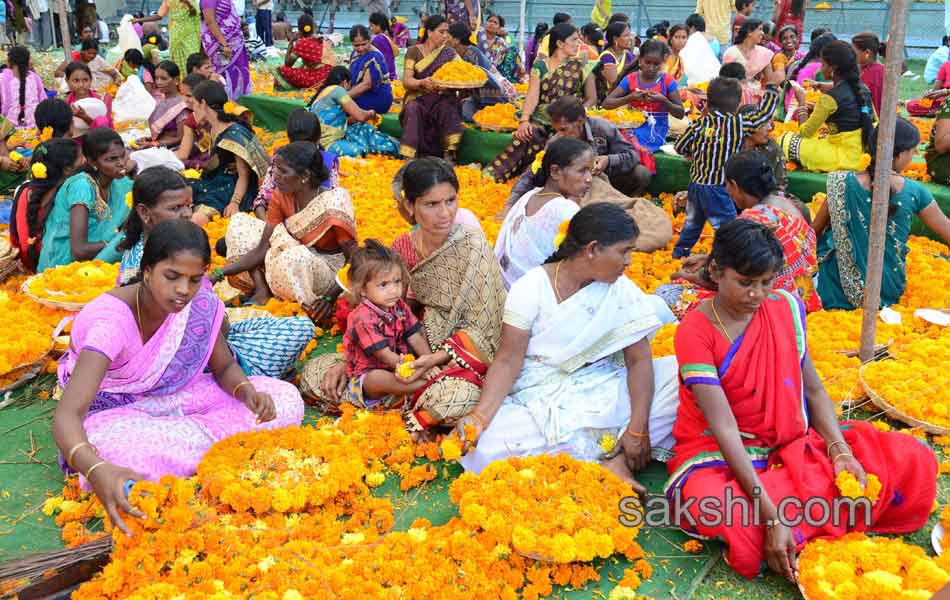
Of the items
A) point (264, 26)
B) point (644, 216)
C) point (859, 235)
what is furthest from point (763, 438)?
point (264, 26)

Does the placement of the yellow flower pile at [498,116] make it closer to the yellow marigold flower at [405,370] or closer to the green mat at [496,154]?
the green mat at [496,154]

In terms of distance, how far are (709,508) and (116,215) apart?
4.72 m

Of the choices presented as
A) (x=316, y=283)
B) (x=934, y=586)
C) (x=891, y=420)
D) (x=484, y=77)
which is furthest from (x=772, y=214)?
(x=484, y=77)

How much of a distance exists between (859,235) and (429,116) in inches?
213

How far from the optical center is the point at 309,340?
4930 mm

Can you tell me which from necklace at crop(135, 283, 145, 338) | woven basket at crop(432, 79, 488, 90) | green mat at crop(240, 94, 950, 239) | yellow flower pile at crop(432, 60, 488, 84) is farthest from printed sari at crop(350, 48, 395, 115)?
necklace at crop(135, 283, 145, 338)

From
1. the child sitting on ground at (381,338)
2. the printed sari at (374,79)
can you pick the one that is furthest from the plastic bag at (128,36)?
the child sitting on ground at (381,338)

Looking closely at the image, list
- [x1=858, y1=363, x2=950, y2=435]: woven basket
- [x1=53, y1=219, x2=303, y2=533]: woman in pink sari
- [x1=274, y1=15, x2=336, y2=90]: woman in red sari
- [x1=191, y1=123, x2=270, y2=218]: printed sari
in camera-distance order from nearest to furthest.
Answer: [x1=53, y1=219, x2=303, y2=533]: woman in pink sari < [x1=858, y1=363, x2=950, y2=435]: woven basket < [x1=191, y1=123, x2=270, y2=218]: printed sari < [x1=274, y1=15, x2=336, y2=90]: woman in red sari

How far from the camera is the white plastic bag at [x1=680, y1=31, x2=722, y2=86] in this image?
12.2 metres

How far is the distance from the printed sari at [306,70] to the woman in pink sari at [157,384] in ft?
34.7

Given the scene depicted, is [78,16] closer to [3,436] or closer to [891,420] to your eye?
[3,436]

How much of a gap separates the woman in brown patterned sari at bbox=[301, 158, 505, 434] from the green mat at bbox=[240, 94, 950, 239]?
13.4 feet

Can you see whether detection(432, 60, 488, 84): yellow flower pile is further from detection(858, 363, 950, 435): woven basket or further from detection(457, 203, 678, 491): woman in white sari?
detection(858, 363, 950, 435): woven basket

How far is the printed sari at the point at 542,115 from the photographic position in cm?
852
